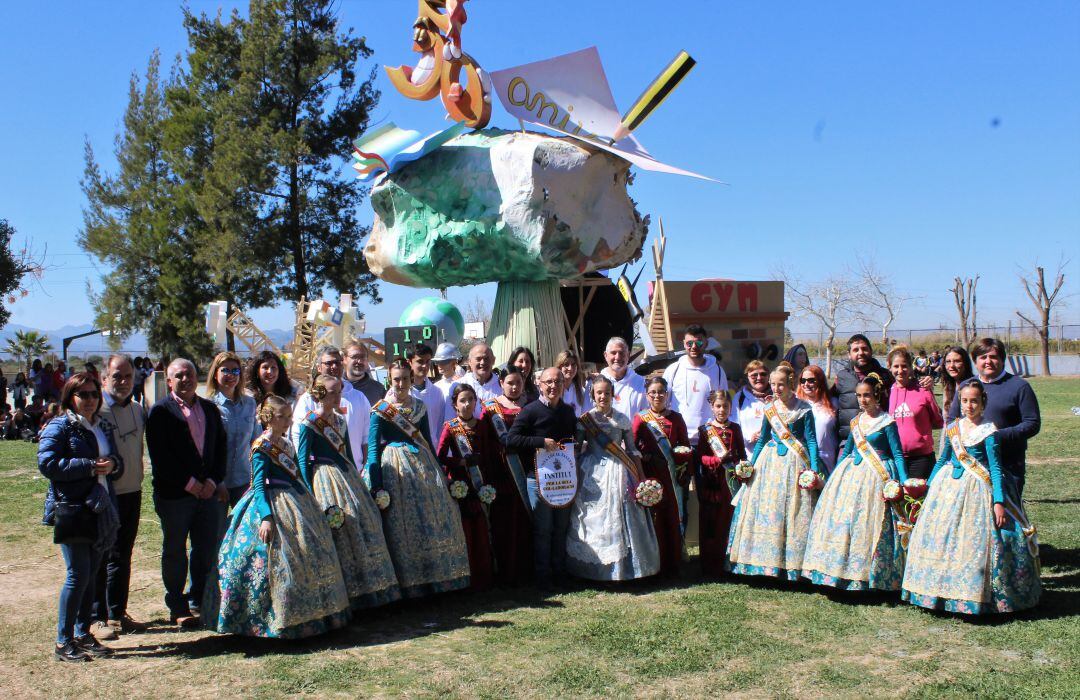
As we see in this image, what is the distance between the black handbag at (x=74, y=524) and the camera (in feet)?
14.6

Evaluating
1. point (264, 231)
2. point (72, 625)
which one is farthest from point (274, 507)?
point (264, 231)

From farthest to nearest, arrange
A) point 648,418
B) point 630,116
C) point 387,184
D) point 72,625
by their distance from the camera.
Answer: point 387,184 < point 630,116 < point 648,418 < point 72,625

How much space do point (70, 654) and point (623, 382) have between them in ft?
12.8

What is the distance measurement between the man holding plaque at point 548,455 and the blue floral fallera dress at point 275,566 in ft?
4.97

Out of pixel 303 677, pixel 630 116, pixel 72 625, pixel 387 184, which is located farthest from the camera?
pixel 387 184

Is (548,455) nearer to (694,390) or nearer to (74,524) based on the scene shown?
(694,390)

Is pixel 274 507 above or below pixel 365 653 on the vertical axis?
above

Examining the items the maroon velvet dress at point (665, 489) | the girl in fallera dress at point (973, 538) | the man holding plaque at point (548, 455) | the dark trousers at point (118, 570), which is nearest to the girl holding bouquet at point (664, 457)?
the maroon velvet dress at point (665, 489)

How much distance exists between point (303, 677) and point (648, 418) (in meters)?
2.88

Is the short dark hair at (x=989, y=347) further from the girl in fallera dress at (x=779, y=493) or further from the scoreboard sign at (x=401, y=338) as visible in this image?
the scoreboard sign at (x=401, y=338)

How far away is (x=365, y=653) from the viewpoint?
461 centimetres

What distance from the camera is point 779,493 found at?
18.2ft

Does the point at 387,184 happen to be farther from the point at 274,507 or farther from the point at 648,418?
the point at 274,507

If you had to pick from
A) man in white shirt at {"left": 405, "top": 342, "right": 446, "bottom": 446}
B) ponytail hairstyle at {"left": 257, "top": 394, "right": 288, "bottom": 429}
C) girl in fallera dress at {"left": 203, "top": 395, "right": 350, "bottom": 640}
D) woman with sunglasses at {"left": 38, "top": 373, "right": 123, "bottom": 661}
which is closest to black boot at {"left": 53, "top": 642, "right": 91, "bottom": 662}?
woman with sunglasses at {"left": 38, "top": 373, "right": 123, "bottom": 661}
